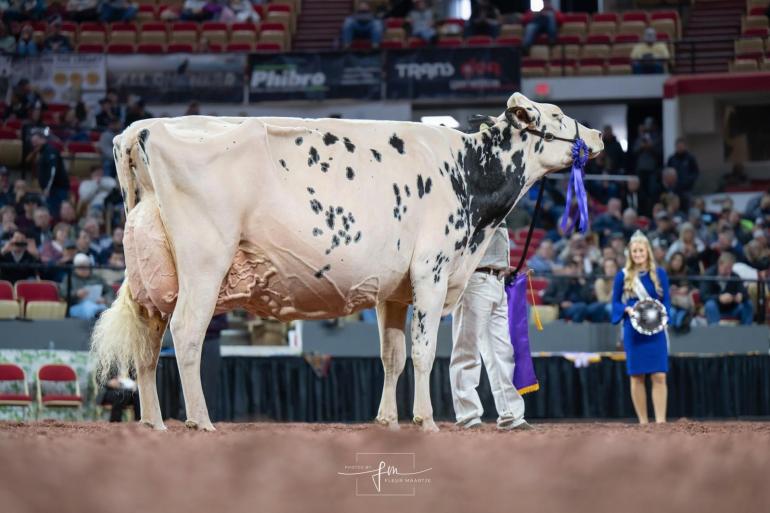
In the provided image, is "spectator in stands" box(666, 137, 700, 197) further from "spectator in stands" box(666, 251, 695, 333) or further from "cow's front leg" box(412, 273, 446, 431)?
"cow's front leg" box(412, 273, 446, 431)

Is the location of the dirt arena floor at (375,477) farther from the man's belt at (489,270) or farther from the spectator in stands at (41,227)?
the spectator in stands at (41,227)

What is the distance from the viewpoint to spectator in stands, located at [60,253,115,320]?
1466 cm

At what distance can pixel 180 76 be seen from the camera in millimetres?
25375

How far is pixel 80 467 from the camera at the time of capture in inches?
152

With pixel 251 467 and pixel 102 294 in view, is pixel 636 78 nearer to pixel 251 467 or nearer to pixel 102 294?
pixel 102 294

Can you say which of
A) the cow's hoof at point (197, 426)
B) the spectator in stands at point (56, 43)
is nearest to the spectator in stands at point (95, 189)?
the spectator in stands at point (56, 43)

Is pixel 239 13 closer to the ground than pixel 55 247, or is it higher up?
higher up

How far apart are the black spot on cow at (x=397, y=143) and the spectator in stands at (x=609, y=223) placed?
12630 mm

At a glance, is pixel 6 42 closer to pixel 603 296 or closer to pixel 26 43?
pixel 26 43

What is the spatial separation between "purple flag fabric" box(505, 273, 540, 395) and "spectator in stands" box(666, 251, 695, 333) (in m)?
6.25

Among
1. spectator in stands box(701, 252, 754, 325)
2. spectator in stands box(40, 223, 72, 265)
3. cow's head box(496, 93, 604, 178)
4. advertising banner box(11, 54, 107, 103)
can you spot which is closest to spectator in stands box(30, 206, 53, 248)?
spectator in stands box(40, 223, 72, 265)

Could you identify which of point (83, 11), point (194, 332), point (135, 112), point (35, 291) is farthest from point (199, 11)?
point (194, 332)

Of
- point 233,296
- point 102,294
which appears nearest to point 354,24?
point 102,294

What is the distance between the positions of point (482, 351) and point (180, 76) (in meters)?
17.4
